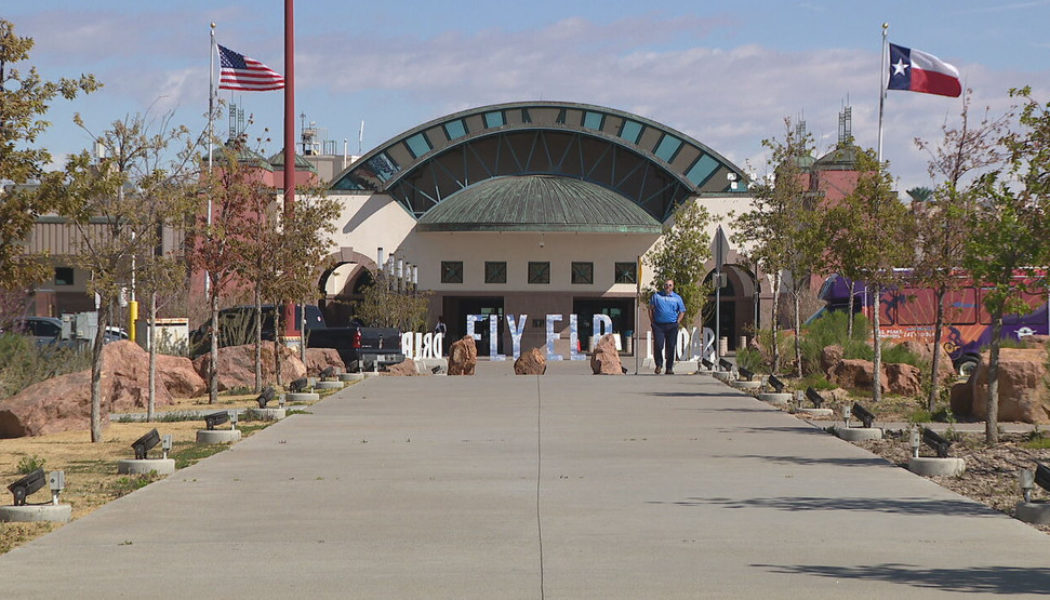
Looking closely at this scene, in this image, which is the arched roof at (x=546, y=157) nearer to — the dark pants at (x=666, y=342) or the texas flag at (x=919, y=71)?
the texas flag at (x=919, y=71)

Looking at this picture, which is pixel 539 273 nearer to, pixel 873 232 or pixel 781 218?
pixel 781 218

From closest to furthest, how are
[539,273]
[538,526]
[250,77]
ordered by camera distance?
[538,526] → [250,77] → [539,273]

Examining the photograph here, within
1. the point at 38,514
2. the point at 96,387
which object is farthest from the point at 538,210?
the point at 38,514

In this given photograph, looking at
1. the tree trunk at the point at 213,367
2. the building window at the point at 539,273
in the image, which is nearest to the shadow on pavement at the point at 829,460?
the tree trunk at the point at 213,367

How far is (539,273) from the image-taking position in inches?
2443

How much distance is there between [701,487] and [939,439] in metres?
2.78

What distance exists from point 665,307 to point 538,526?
61.0 feet

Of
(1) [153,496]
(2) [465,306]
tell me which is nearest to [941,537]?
(1) [153,496]

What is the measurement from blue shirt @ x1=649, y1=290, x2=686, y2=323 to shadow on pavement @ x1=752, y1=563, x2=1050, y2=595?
19849mm

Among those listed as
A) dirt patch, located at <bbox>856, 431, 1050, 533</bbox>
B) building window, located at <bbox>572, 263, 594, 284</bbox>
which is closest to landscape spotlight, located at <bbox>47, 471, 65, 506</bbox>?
dirt patch, located at <bbox>856, 431, 1050, 533</bbox>

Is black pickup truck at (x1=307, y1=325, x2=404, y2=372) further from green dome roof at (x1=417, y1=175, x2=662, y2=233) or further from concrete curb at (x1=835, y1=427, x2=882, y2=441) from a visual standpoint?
green dome roof at (x1=417, y1=175, x2=662, y2=233)

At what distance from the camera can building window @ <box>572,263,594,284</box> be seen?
204ft

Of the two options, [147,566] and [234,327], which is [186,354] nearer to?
[234,327]

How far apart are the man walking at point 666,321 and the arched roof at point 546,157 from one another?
3127cm
